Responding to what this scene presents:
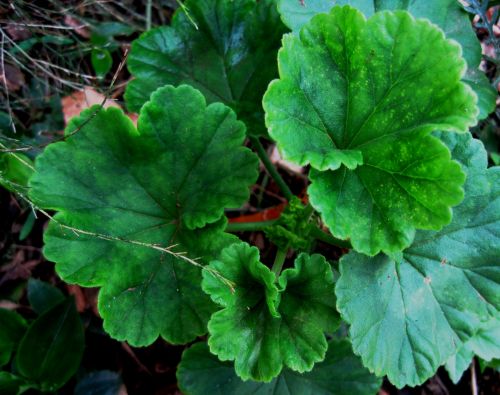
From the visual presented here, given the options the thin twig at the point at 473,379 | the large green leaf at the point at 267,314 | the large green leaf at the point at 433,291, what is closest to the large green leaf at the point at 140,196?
the large green leaf at the point at 267,314

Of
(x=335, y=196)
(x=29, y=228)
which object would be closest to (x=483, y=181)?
(x=335, y=196)

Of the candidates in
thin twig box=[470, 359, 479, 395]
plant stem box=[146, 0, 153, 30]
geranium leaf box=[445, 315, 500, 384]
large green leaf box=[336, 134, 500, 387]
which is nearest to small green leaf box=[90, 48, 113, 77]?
plant stem box=[146, 0, 153, 30]

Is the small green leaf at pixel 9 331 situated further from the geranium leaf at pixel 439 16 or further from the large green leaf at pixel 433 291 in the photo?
the geranium leaf at pixel 439 16

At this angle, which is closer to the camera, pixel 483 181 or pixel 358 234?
pixel 358 234

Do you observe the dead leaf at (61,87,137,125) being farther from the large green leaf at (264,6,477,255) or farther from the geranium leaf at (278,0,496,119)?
the large green leaf at (264,6,477,255)

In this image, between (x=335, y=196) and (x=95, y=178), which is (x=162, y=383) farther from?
(x=335, y=196)

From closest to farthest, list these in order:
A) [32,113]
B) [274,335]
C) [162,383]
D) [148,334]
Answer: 1. [274,335]
2. [148,334]
3. [162,383]
4. [32,113]

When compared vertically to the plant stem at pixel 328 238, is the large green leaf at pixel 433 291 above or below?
above
